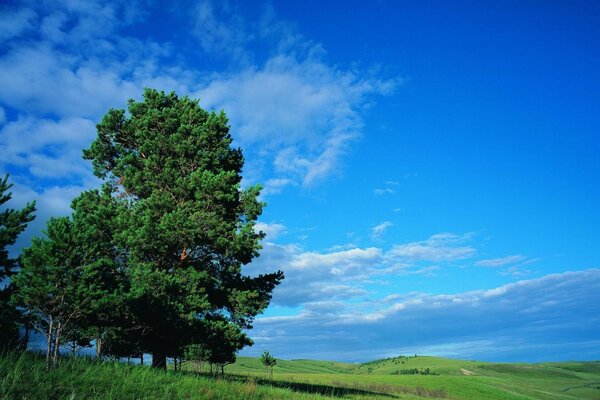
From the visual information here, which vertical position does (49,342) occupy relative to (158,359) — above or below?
above

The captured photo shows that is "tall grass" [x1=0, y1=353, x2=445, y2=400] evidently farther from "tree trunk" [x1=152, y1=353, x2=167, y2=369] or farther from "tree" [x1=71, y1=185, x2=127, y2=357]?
"tree trunk" [x1=152, y1=353, x2=167, y2=369]

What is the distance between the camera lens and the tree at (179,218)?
19031 mm

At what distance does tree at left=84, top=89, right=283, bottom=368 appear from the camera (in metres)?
19.0

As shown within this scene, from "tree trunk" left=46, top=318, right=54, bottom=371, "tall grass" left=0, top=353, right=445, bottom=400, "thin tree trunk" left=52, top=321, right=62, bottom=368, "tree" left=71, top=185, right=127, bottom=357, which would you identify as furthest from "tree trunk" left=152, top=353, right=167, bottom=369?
"tree trunk" left=46, top=318, right=54, bottom=371

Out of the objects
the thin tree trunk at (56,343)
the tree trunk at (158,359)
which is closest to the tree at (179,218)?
the tree trunk at (158,359)

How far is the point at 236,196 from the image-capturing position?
74.8ft

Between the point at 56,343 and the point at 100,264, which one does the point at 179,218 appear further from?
the point at 56,343

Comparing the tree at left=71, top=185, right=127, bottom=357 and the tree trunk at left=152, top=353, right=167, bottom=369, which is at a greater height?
the tree at left=71, top=185, right=127, bottom=357

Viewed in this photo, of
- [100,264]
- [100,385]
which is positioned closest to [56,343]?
[100,264]

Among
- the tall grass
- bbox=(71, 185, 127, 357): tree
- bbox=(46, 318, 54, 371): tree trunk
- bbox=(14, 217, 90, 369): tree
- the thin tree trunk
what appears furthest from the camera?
bbox=(71, 185, 127, 357): tree

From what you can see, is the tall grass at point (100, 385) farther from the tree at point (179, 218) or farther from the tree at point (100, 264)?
the tree at point (179, 218)

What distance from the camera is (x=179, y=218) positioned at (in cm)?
1958

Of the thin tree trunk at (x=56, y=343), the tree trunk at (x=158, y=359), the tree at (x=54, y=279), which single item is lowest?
the tree trunk at (x=158, y=359)

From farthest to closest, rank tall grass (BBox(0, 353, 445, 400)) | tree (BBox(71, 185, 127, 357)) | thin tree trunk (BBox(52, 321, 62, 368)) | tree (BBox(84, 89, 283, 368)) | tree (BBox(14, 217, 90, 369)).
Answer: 1. tree (BBox(84, 89, 283, 368))
2. tree (BBox(71, 185, 127, 357))
3. tree (BBox(14, 217, 90, 369))
4. thin tree trunk (BBox(52, 321, 62, 368))
5. tall grass (BBox(0, 353, 445, 400))
